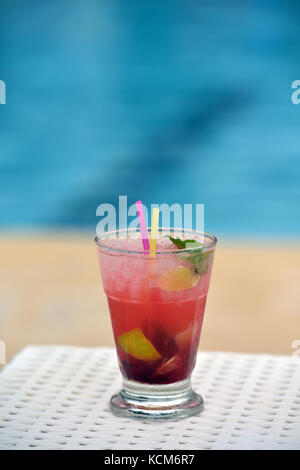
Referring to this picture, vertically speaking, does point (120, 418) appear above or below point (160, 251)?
below

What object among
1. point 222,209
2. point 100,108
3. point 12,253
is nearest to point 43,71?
point 100,108

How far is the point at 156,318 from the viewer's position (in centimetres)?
102

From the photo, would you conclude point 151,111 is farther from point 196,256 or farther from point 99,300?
point 196,256

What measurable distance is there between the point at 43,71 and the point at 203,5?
1248mm

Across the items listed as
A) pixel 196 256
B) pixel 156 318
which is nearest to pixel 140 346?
pixel 156 318

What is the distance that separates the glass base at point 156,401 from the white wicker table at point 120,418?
0.01 m

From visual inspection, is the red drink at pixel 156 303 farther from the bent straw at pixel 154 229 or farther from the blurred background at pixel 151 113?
the blurred background at pixel 151 113

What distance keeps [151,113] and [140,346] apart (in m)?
4.25

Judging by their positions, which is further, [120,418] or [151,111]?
[151,111]

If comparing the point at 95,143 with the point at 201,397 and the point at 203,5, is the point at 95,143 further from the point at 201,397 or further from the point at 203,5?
the point at 201,397

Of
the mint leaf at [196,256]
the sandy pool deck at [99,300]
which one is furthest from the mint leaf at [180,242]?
the sandy pool deck at [99,300]

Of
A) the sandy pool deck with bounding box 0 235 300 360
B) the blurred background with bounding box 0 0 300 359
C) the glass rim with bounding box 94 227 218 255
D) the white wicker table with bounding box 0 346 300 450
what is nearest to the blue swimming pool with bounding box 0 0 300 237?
the blurred background with bounding box 0 0 300 359

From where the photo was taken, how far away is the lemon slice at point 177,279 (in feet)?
3.29

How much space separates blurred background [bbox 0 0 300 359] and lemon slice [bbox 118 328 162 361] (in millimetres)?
3790
